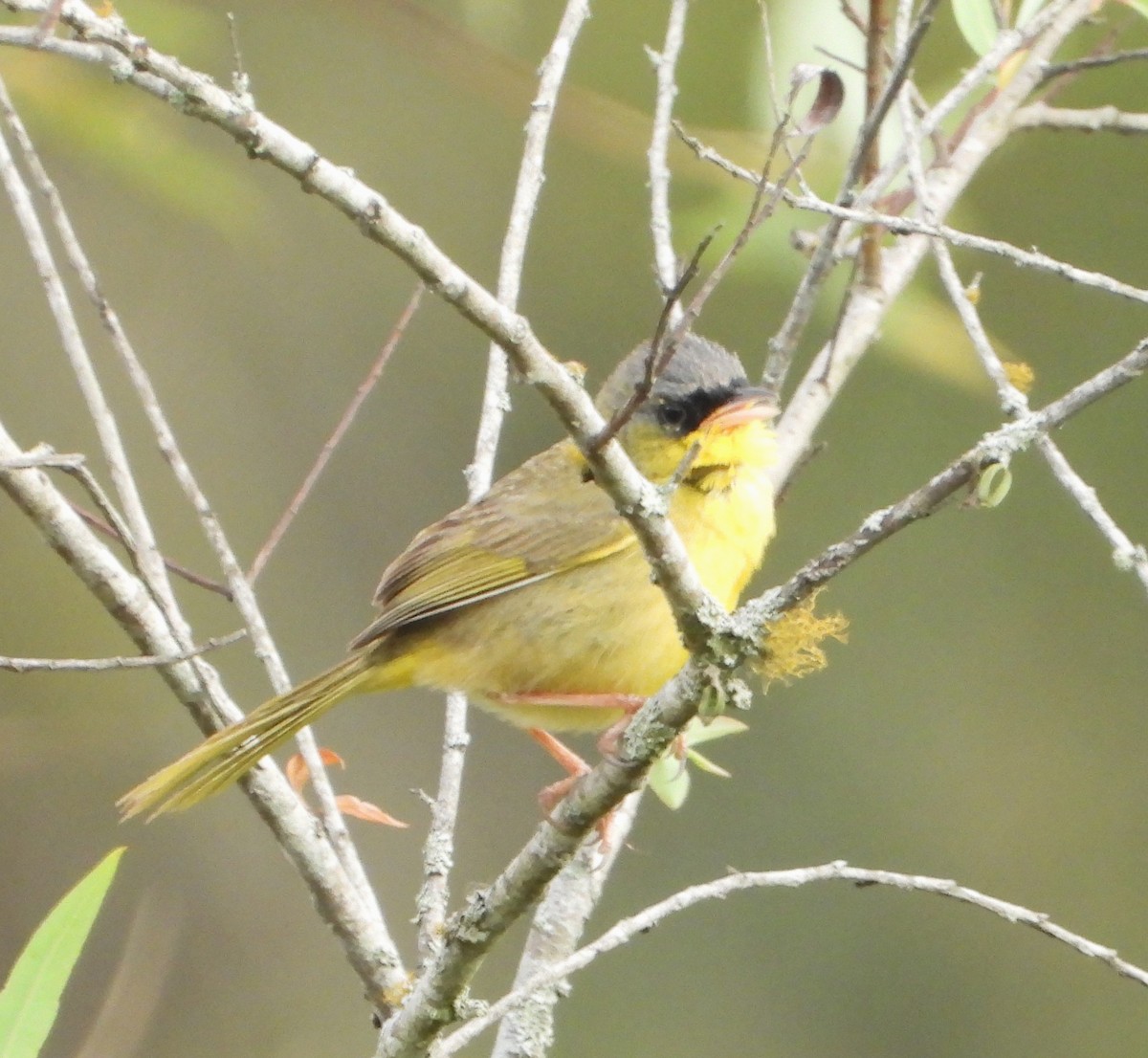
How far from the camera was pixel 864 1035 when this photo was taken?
6945 millimetres

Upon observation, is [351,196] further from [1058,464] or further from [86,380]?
[86,380]

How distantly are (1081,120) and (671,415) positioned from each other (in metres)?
1.39

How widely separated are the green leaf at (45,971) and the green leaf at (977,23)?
2.49 m

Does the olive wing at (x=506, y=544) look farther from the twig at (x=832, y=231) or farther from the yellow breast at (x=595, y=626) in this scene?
the twig at (x=832, y=231)

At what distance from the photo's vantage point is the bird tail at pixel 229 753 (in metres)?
3.19

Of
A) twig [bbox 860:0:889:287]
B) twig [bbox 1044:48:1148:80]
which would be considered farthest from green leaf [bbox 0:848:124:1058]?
twig [bbox 1044:48:1148:80]

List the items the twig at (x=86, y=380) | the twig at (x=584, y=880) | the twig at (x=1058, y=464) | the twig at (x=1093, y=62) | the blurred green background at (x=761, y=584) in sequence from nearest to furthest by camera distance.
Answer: the twig at (x=1058, y=464) → the twig at (x=86, y=380) → the twig at (x=584, y=880) → the twig at (x=1093, y=62) → the blurred green background at (x=761, y=584)

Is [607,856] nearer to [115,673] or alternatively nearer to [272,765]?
[272,765]

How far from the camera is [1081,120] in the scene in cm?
434

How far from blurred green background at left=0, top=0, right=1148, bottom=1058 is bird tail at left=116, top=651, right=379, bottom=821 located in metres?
3.01

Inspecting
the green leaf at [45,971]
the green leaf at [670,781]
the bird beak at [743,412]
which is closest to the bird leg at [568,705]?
the green leaf at [670,781]

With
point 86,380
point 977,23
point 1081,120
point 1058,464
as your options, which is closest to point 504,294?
point 86,380

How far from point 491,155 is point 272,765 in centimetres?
513

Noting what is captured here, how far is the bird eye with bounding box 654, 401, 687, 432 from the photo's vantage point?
3.81 meters
